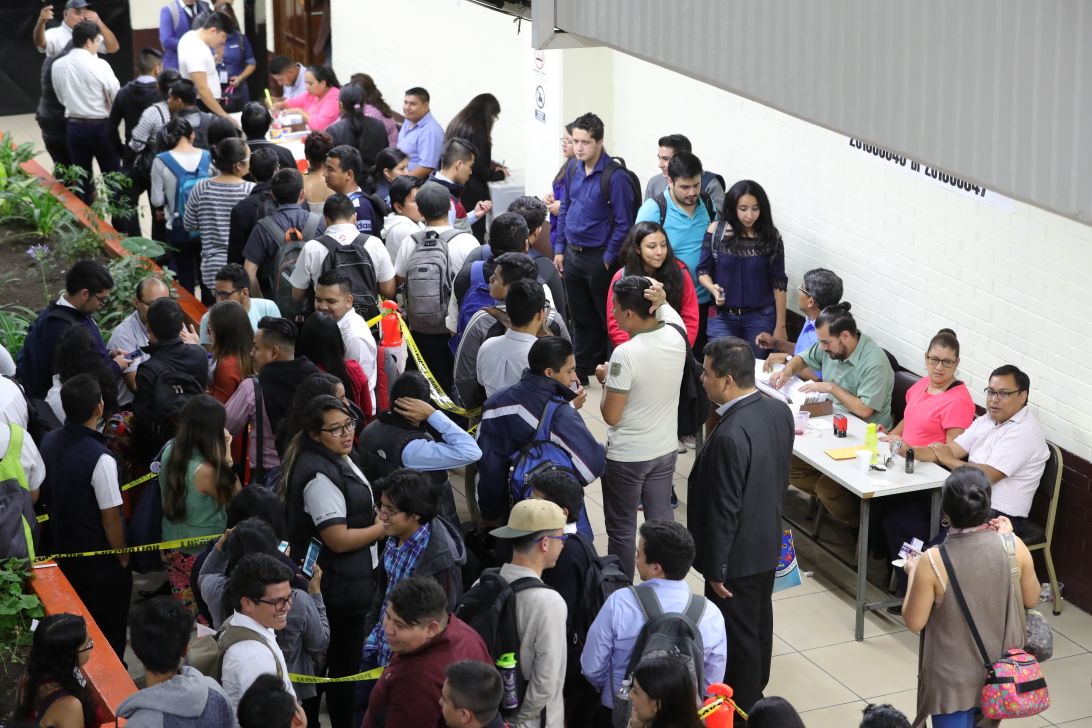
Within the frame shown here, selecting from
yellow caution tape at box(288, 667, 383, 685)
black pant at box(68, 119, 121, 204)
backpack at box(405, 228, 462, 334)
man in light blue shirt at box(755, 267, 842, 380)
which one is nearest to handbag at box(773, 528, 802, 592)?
yellow caution tape at box(288, 667, 383, 685)

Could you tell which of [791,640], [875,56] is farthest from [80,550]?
[875,56]

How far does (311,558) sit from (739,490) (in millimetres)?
1824

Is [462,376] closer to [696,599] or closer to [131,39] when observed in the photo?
[696,599]

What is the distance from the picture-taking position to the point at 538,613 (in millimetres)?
4613

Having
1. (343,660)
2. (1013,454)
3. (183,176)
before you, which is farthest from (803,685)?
(183,176)

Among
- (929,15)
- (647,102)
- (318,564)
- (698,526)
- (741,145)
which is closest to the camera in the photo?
(929,15)

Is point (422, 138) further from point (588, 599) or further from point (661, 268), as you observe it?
point (588, 599)

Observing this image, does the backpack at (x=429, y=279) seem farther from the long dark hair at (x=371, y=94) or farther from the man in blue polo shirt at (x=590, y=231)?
the long dark hair at (x=371, y=94)


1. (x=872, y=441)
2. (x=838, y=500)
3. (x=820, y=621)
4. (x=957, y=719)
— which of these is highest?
(x=872, y=441)

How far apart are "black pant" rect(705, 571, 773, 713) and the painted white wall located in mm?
2332

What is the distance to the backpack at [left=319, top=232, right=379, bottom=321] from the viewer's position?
757 cm

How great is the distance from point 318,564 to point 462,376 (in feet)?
6.15

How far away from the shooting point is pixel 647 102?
10820 mm

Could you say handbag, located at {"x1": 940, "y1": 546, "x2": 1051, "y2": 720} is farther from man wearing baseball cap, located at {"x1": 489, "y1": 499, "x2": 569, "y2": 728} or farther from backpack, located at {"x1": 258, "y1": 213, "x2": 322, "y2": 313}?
backpack, located at {"x1": 258, "y1": 213, "x2": 322, "y2": 313}
